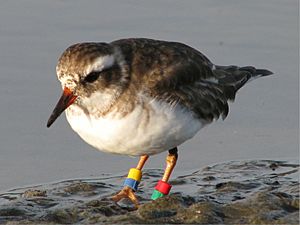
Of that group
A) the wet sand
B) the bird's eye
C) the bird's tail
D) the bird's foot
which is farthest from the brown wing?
the bird's foot

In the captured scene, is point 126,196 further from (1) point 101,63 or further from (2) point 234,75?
(2) point 234,75

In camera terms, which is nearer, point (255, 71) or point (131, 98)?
point (131, 98)

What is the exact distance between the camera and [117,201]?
7.46 m

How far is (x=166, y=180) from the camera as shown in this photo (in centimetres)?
761

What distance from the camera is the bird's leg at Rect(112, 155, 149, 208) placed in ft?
24.6

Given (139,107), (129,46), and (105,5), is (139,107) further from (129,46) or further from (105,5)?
(105,5)

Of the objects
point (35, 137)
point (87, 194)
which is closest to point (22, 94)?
point (35, 137)

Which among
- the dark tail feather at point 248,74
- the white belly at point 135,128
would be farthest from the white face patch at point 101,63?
the dark tail feather at point 248,74

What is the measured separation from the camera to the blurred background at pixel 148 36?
8148 millimetres

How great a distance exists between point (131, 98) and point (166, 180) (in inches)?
35.7

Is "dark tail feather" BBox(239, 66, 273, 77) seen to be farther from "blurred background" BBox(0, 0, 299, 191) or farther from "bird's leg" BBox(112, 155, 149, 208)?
"bird's leg" BBox(112, 155, 149, 208)

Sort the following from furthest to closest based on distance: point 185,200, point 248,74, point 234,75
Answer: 1. point 248,74
2. point 234,75
3. point 185,200

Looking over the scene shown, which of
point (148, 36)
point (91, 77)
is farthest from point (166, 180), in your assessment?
point (148, 36)

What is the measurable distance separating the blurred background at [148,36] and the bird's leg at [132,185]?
407 millimetres
